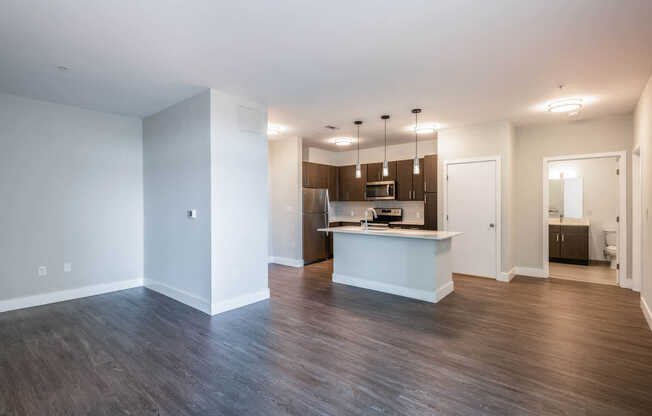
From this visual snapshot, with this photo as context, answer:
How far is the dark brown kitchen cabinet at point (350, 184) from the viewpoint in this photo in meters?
7.51

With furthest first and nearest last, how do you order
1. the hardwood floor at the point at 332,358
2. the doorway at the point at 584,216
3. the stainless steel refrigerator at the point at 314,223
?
1. the stainless steel refrigerator at the point at 314,223
2. the doorway at the point at 584,216
3. the hardwood floor at the point at 332,358

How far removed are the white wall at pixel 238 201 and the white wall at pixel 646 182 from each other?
4358mm

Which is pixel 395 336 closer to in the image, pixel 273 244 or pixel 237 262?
pixel 237 262

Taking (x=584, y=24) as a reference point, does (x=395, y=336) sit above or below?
below

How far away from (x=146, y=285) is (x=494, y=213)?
568 centimetres

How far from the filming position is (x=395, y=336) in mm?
3113

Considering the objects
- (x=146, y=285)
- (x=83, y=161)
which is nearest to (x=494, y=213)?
(x=146, y=285)

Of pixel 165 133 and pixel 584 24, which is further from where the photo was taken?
pixel 165 133

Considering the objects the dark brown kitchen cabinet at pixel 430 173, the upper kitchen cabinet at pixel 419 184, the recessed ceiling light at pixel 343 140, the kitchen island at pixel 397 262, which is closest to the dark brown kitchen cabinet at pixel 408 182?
the upper kitchen cabinet at pixel 419 184

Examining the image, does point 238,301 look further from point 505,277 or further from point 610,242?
point 610,242

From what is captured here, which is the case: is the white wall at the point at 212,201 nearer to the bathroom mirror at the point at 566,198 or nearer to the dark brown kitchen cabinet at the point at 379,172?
the dark brown kitchen cabinet at the point at 379,172

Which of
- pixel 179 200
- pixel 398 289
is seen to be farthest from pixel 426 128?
pixel 179 200

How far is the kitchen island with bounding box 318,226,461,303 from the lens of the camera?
13.9ft

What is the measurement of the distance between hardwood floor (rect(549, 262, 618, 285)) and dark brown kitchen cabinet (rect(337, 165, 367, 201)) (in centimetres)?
402
